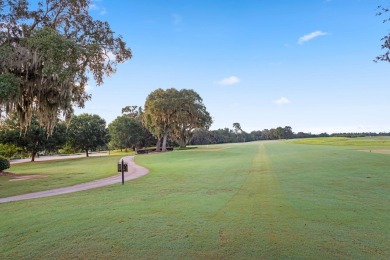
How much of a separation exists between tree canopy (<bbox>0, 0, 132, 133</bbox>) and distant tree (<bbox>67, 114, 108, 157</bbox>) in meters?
35.6

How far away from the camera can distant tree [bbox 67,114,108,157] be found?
51625 millimetres

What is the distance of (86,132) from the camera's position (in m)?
52.2

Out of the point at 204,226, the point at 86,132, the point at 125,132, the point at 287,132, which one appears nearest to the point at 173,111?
the point at 86,132

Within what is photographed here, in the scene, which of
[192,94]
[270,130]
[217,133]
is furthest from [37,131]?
[270,130]

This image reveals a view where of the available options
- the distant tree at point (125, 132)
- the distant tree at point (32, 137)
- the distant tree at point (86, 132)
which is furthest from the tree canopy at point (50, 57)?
the distant tree at point (125, 132)

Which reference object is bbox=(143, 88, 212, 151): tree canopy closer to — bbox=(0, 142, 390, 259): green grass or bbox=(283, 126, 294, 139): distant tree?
bbox=(0, 142, 390, 259): green grass

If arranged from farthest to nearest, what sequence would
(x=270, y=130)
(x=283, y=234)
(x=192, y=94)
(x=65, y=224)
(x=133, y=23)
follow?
1. (x=270, y=130)
2. (x=192, y=94)
3. (x=133, y=23)
4. (x=65, y=224)
5. (x=283, y=234)

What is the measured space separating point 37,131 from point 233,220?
40.0 meters

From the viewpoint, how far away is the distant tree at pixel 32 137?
36781mm

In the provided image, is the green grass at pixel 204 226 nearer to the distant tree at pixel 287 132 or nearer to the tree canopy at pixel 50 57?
the tree canopy at pixel 50 57

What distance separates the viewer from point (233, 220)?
6402 millimetres

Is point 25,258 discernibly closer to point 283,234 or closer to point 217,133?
point 283,234

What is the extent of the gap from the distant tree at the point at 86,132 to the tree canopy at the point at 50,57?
35.6m

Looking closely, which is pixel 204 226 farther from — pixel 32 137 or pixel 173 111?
pixel 173 111
